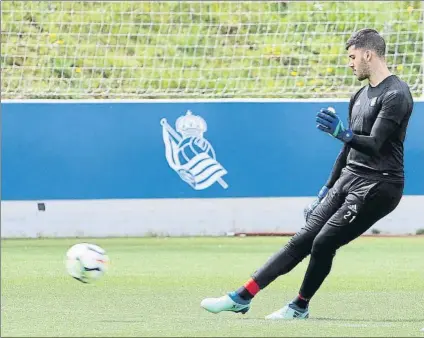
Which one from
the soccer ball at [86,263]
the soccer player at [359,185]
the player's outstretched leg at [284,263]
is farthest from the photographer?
the soccer ball at [86,263]

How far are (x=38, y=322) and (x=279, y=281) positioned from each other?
11.6 ft

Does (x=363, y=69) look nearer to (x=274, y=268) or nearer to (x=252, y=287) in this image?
(x=274, y=268)

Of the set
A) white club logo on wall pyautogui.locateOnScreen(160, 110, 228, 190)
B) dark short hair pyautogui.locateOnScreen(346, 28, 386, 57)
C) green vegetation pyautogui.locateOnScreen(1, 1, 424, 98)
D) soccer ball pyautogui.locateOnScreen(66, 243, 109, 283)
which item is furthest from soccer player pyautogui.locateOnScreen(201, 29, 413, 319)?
green vegetation pyautogui.locateOnScreen(1, 1, 424, 98)

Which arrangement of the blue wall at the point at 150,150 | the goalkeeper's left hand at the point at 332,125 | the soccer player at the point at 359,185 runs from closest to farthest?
the goalkeeper's left hand at the point at 332,125
the soccer player at the point at 359,185
the blue wall at the point at 150,150

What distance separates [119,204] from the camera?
50.1ft

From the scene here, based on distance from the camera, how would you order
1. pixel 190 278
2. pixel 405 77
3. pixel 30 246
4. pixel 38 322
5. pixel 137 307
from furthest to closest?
pixel 405 77, pixel 30 246, pixel 190 278, pixel 137 307, pixel 38 322

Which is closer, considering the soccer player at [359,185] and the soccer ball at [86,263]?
the soccer player at [359,185]

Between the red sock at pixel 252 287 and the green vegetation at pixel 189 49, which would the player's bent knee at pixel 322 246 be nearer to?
the red sock at pixel 252 287

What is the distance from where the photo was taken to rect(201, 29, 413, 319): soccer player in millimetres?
7695

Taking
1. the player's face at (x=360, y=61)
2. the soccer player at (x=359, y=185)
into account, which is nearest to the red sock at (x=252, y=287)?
the soccer player at (x=359, y=185)

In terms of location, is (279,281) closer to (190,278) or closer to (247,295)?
(190,278)

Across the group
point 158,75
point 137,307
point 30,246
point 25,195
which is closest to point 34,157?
point 25,195

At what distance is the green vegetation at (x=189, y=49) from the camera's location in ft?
55.8

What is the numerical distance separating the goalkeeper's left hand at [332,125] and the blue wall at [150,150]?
7.88m
